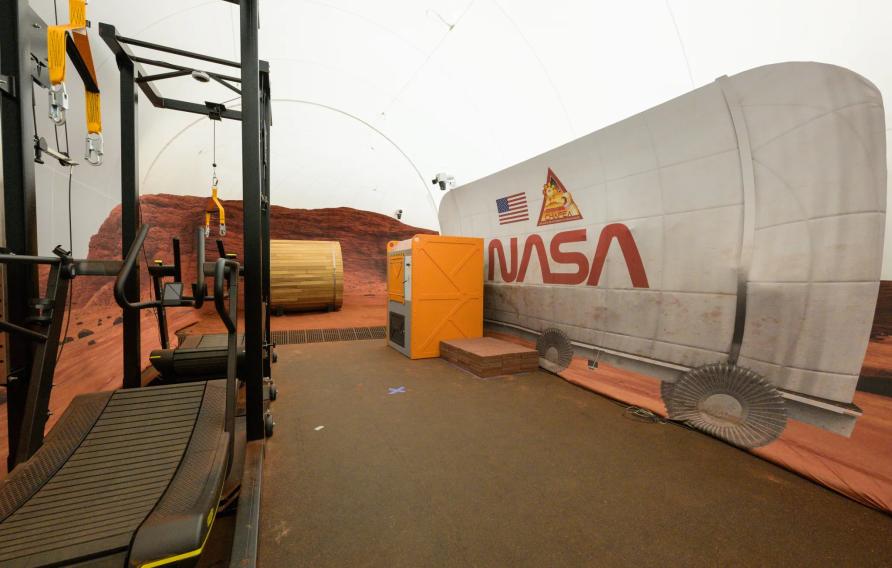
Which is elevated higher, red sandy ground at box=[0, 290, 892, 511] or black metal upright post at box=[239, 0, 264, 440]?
black metal upright post at box=[239, 0, 264, 440]

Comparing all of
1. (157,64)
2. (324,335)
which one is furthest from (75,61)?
(324,335)

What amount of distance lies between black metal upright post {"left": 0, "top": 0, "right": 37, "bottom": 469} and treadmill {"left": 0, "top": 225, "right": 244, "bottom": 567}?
0.26 m

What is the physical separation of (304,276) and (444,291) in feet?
14.0

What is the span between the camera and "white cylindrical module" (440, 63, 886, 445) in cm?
215

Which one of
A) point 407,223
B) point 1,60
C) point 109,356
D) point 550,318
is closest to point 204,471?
point 1,60

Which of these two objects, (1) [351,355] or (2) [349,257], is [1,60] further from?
(2) [349,257]

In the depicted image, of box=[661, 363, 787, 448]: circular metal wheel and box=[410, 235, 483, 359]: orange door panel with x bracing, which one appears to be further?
box=[410, 235, 483, 359]: orange door panel with x bracing

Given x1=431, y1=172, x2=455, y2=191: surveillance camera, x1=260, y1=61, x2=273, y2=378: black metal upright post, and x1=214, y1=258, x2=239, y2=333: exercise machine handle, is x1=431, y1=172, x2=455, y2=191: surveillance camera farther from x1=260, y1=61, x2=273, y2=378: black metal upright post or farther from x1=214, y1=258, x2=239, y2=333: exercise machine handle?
x1=214, y1=258, x2=239, y2=333: exercise machine handle

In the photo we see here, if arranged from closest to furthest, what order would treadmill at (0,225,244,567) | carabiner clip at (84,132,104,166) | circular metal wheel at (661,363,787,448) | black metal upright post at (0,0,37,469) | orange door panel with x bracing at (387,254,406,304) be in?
treadmill at (0,225,244,567) → black metal upright post at (0,0,37,469) → carabiner clip at (84,132,104,166) → circular metal wheel at (661,363,787,448) → orange door panel with x bracing at (387,254,406,304)

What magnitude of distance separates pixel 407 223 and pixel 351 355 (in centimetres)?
713

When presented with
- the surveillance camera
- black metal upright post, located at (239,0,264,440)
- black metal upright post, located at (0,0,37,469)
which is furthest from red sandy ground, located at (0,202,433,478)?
the surveillance camera

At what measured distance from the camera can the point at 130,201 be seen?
2.60 meters

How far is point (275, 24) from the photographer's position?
5762mm

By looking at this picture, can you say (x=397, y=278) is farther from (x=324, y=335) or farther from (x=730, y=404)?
(x=730, y=404)
